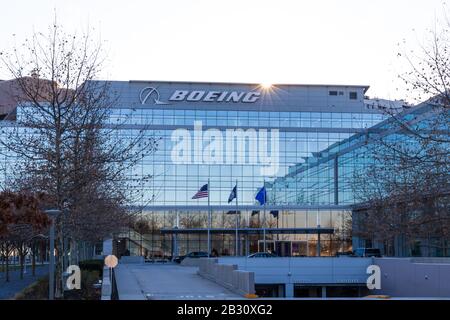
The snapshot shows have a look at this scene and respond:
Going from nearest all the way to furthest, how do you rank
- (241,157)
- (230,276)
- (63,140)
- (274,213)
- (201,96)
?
1. (63,140)
2. (230,276)
3. (274,213)
4. (241,157)
5. (201,96)

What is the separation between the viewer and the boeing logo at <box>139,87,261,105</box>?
71.8m

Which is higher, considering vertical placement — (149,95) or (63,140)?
(149,95)

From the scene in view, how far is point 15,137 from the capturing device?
58.5ft

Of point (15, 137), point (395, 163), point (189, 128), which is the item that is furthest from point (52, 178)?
point (189, 128)

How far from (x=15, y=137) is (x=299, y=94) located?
5828 cm

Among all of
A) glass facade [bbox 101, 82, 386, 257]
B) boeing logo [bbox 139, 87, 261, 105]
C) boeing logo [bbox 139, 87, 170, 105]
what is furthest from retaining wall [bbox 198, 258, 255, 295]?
boeing logo [bbox 139, 87, 261, 105]

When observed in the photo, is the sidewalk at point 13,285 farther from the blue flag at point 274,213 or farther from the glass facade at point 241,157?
the glass facade at point 241,157

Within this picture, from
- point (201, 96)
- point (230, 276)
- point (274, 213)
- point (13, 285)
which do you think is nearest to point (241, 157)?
point (201, 96)

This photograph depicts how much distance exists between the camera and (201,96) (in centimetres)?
7225

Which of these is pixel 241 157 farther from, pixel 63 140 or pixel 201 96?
pixel 63 140

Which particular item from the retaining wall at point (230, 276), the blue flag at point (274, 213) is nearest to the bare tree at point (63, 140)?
the retaining wall at point (230, 276)

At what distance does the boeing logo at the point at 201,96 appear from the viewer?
71750mm

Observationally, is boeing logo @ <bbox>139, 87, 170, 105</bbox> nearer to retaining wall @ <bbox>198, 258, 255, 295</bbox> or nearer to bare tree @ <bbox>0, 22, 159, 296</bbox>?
retaining wall @ <bbox>198, 258, 255, 295</bbox>
